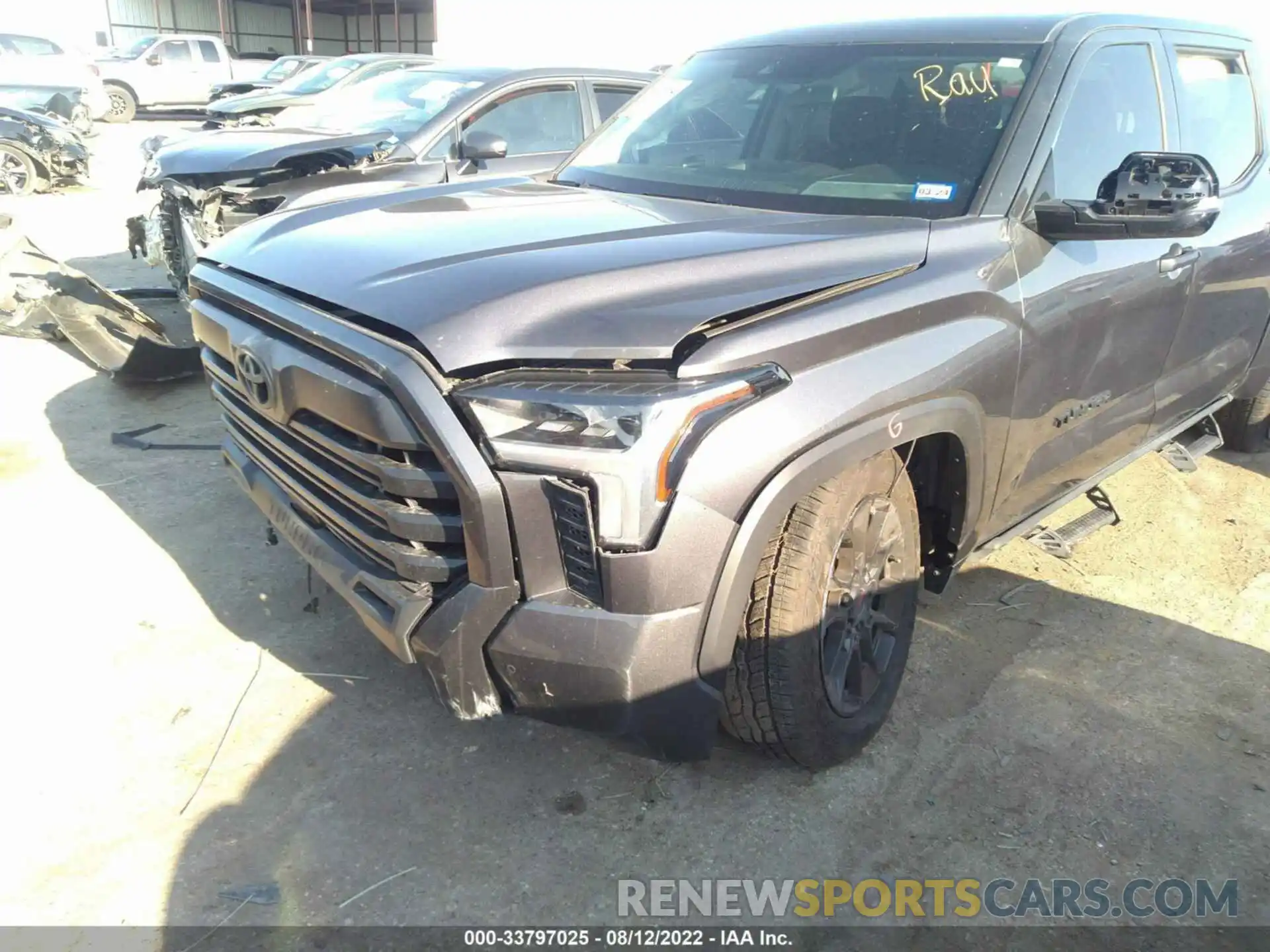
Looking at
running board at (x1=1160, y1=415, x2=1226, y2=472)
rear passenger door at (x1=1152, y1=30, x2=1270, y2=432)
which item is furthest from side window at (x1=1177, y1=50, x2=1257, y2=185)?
running board at (x1=1160, y1=415, x2=1226, y2=472)

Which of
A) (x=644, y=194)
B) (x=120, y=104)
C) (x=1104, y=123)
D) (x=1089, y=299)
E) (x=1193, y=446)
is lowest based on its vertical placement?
(x=120, y=104)

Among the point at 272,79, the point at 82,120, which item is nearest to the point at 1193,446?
the point at 82,120

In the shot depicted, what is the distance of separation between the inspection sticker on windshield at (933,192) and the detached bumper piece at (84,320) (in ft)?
14.9

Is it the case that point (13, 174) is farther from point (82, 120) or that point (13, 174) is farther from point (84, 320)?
point (84, 320)

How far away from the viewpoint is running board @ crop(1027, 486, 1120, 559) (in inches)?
131

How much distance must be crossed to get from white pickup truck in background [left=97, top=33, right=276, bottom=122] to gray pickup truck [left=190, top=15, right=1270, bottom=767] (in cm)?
2266

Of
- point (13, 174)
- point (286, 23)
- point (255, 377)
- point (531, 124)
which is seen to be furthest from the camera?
point (286, 23)

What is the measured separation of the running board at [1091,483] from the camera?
315 cm

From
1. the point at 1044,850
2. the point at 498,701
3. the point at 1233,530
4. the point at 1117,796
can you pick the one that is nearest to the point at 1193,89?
the point at 1233,530

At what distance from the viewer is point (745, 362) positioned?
6.80ft

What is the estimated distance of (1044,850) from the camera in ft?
8.10

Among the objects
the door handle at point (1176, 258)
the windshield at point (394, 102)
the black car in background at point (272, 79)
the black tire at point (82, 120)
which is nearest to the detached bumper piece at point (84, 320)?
the windshield at point (394, 102)

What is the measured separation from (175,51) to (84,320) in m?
21.5

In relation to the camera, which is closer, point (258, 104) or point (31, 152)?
point (258, 104)
